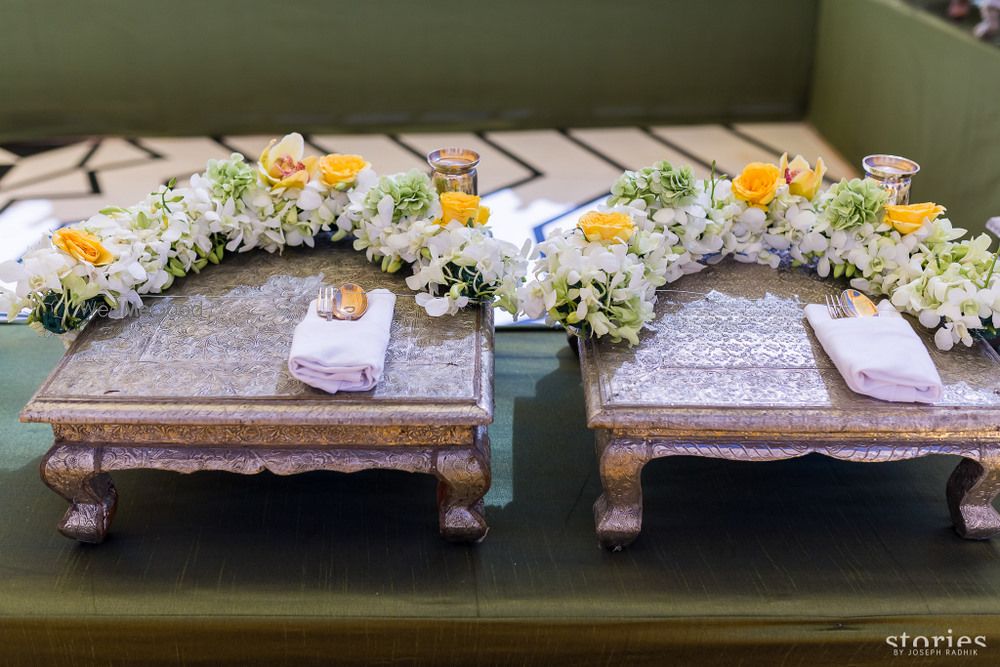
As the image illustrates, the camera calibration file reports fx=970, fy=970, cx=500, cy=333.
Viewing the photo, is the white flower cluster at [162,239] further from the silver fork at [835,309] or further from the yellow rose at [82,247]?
the silver fork at [835,309]

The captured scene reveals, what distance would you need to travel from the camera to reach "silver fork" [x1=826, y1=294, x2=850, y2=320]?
1.67 meters

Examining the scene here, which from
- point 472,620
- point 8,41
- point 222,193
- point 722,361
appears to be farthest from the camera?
point 8,41

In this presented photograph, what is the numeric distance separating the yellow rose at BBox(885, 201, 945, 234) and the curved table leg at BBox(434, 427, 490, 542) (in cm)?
86

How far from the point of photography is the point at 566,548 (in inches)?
62.7

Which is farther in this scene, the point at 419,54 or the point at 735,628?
the point at 419,54

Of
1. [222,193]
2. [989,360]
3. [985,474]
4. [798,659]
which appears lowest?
[798,659]

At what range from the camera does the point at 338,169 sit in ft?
6.25

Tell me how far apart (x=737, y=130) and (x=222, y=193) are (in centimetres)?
250

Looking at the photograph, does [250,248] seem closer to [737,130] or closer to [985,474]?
[985,474]

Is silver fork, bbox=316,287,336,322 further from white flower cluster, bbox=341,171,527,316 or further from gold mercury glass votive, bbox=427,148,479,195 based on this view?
gold mercury glass votive, bbox=427,148,479,195

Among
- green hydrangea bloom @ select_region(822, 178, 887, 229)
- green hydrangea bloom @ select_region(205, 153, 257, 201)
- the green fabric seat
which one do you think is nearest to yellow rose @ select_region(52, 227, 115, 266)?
green hydrangea bloom @ select_region(205, 153, 257, 201)

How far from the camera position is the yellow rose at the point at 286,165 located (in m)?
1.90

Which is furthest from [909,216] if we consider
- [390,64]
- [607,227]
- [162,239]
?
[390,64]

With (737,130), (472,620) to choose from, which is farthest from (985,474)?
(737,130)
